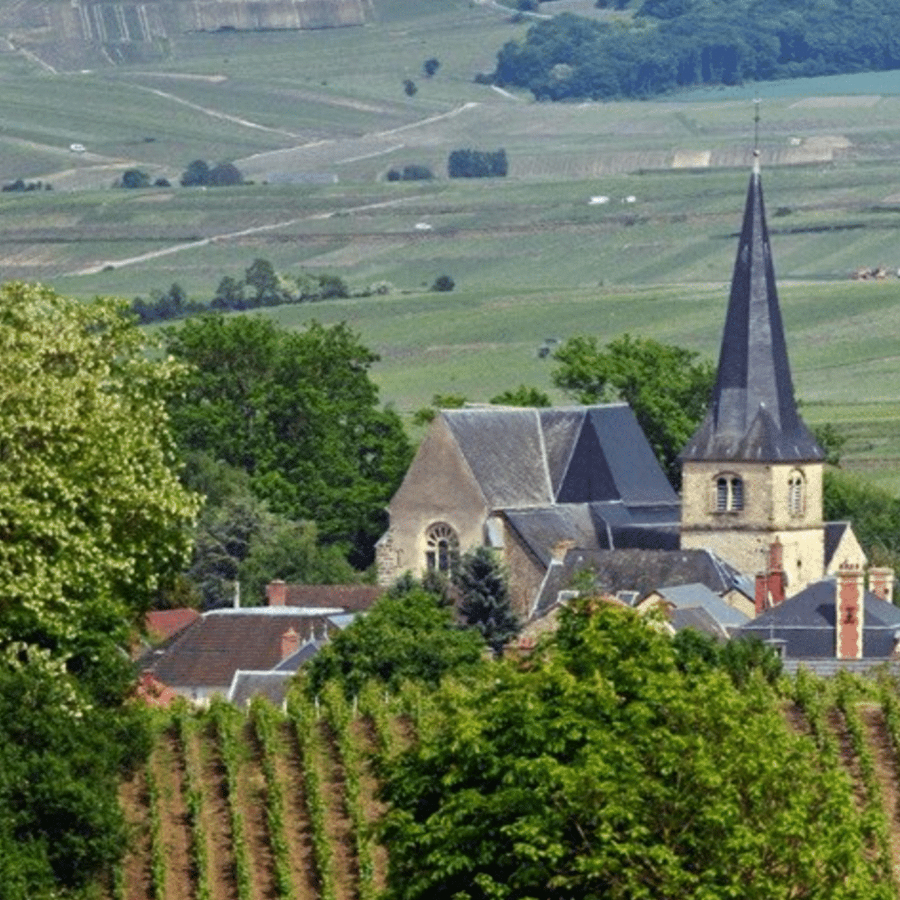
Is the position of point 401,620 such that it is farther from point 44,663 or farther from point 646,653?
point 646,653

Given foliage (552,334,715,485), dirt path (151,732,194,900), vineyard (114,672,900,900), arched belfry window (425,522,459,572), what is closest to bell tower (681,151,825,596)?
arched belfry window (425,522,459,572)

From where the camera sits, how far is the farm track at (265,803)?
47812mm

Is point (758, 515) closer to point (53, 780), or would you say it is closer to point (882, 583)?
point (882, 583)

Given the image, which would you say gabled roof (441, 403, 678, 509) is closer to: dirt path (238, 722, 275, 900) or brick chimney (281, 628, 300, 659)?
brick chimney (281, 628, 300, 659)

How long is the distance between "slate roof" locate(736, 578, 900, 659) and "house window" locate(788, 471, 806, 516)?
35.9 ft

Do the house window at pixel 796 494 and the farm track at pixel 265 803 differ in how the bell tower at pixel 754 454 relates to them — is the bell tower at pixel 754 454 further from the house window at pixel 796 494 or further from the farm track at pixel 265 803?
the farm track at pixel 265 803

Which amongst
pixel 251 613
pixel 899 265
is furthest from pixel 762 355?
pixel 899 265

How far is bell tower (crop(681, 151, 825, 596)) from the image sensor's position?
94.1 m

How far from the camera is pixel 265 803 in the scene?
A: 49.8 m

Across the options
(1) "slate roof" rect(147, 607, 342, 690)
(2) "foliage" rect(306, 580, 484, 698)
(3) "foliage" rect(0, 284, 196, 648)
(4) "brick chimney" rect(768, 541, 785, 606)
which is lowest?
(4) "brick chimney" rect(768, 541, 785, 606)

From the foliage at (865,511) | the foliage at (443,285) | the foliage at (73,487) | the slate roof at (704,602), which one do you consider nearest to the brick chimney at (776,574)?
the slate roof at (704,602)

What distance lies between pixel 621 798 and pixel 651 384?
231 feet

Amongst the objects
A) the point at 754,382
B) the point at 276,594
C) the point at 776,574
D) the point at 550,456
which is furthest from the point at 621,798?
the point at 550,456

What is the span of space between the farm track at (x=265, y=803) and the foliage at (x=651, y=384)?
169 feet
